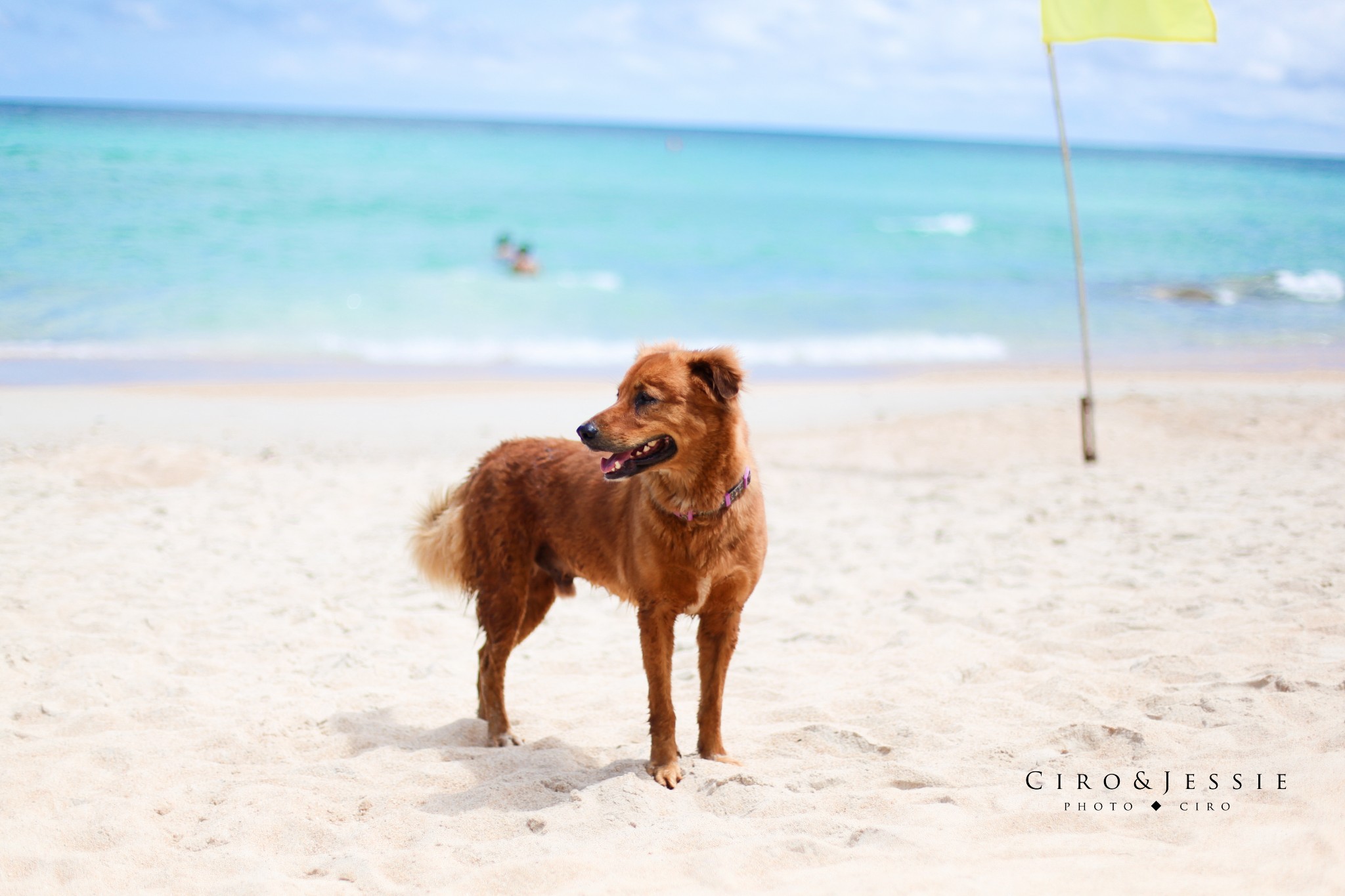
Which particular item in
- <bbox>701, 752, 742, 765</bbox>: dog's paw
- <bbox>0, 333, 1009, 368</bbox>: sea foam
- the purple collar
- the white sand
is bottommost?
<bbox>701, 752, 742, 765</bbox>: dog's paw

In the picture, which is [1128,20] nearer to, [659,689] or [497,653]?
[659,689]

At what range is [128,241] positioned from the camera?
23.0 m

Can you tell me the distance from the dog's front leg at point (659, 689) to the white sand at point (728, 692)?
96mm

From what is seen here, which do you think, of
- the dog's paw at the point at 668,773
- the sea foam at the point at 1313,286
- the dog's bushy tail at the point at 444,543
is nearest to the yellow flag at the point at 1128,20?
the dog's bushy tail at the point at 444,543

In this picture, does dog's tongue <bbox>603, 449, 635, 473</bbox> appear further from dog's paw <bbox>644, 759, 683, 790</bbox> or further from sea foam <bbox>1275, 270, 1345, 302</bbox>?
sea foam <bbox>1275, 270, 1345, 302</bbox>

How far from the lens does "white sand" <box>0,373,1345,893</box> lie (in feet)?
9.88

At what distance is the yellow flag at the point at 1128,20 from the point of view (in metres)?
7.23

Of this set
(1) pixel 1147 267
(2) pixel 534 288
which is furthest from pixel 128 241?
(1) pixel 1147 267

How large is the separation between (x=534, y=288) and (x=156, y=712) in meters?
18.3

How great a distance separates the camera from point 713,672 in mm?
3945

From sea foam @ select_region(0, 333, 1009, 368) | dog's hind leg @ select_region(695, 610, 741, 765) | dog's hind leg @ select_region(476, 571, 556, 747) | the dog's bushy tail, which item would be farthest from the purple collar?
sea foam @ select_region(0, 333, 1009, 368)

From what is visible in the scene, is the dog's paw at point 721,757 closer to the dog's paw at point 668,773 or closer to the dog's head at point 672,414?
the dog's paw at point 668,773

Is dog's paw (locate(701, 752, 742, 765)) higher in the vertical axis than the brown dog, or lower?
lower

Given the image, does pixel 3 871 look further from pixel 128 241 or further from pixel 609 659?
pixel 128 241
